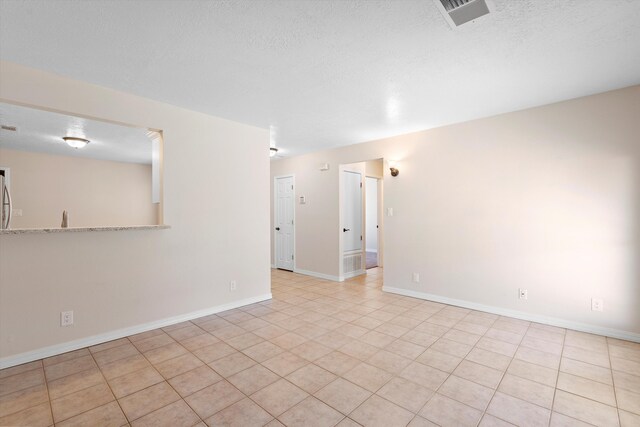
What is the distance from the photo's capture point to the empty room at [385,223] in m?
1.91

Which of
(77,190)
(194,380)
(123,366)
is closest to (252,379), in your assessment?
(194,380)

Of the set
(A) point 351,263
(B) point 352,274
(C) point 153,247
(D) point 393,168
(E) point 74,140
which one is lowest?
(B) point 352,274

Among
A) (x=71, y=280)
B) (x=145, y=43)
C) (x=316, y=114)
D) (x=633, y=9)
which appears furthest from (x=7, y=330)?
(x=633, y=9)

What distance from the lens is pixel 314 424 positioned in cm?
178

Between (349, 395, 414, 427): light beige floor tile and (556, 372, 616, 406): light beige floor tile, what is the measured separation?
1.28 meters

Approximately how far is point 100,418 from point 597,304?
4.48 meters

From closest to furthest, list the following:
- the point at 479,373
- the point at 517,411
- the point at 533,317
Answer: the point at 517,411 → the point at 479,373 → the point at 533,317

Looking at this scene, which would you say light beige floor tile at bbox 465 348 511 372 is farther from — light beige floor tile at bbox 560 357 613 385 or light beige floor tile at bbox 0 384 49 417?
light beige floor tile at bbox 0 384 49 417

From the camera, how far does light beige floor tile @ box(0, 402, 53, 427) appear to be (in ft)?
5.86

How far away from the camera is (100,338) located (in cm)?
289

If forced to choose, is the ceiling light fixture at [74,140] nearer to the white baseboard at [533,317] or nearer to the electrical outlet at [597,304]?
the white baseboard at [533,317]

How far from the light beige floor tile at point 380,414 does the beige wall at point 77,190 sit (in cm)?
693

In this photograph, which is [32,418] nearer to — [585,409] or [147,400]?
[147,400]

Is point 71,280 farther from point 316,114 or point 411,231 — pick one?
point 411,231
